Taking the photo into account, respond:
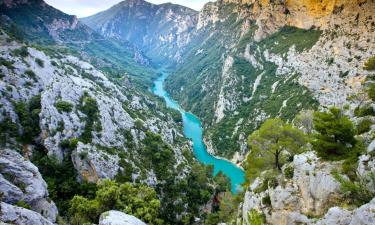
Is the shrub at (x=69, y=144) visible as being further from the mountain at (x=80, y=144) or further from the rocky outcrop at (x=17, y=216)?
the rocky outcrop at (x=17, y=216)

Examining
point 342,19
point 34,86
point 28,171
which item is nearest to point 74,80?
point 34,86

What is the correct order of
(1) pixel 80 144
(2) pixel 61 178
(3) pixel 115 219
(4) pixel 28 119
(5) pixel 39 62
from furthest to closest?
(5) pixel 39 62, (4) pixel 28 119, (1) pixel 80 144, (2) pixel 61 178, (3) pixel 115 219

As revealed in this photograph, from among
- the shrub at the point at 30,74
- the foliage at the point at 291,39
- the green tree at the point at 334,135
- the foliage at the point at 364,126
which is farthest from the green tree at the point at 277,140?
the foliage at the point at 291,39

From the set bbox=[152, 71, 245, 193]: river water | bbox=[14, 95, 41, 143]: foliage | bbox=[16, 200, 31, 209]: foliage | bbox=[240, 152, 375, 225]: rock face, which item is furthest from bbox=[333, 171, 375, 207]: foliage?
bbox=[14, 95, 41, 143]: foliage

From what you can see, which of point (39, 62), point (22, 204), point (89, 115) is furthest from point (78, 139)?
point (22, 204)

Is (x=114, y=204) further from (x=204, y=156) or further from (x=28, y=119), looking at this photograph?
(x=204, y=156)

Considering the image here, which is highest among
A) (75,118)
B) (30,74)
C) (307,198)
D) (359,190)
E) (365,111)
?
(365,111)

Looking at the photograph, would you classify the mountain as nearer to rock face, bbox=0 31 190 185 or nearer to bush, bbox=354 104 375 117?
rock face, bbox=0 31 190 185
